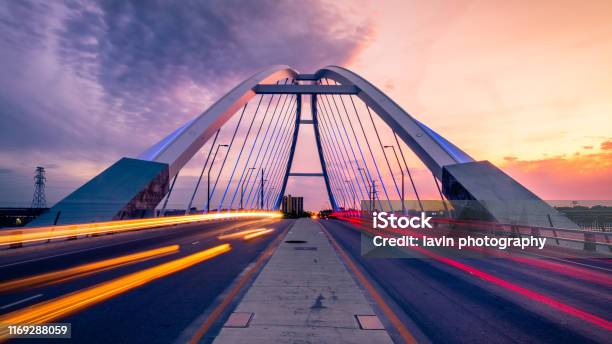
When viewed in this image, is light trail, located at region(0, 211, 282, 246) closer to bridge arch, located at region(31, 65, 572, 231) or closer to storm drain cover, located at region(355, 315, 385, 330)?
bridge arch, located at region(31, 65, 572, 231)

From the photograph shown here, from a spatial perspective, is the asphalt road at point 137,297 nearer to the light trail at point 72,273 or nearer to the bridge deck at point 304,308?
the light trail at point 72,273

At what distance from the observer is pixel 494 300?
711cm

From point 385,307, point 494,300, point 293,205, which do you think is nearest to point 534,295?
point 494,300

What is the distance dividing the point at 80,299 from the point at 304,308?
3745 millimetres

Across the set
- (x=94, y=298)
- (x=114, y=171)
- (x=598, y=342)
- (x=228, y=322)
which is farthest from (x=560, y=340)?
(x=114, y=171)

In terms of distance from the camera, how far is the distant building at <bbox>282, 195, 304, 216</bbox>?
155m

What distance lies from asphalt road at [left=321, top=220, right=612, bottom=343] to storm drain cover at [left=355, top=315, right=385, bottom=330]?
40 centimetres

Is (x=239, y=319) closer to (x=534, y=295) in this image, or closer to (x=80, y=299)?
(x=80, y=299)

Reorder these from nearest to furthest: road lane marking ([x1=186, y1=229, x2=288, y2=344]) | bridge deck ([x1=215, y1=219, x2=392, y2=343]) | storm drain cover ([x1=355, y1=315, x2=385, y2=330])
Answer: bridge deck ([x1=215, y1=219, x2=392, y2=343]) → road lane marking ([x1=186, y1=229, x2=288, y2=344]) → storm drain cover ([x1=355, y1=315, x2=385, y2=330])

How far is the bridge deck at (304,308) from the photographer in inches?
189

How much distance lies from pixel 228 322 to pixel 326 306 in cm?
161

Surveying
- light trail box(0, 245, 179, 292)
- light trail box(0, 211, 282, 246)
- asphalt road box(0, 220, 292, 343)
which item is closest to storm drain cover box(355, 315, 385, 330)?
asphalt road box(0, 220, 292, 343)

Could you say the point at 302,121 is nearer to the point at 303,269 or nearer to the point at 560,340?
the point at 303,269

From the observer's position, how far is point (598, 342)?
16.1 ft
